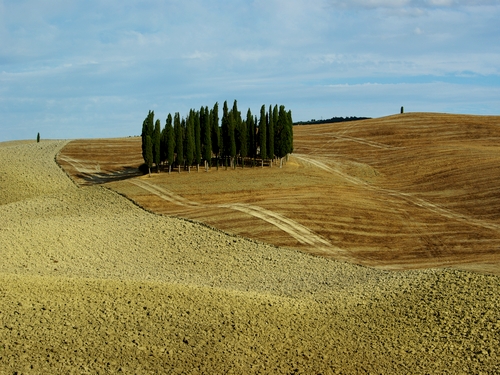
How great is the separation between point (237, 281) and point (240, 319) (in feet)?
31.4

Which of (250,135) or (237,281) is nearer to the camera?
(237,281)

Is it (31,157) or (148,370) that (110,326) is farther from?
(31,157)

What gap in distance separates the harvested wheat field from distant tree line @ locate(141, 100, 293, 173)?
2514mm

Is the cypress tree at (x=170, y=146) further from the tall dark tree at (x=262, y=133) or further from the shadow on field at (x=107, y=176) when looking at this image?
the tall dark tree at (x=262, y=133)

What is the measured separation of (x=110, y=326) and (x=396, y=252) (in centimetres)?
2265

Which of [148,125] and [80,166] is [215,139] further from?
[80,166]

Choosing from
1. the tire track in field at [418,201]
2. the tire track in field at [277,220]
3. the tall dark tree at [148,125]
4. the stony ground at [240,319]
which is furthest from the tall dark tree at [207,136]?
the stony ground at [240,319]

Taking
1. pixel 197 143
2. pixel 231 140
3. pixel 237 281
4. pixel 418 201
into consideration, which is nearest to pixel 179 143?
pixel 197 143

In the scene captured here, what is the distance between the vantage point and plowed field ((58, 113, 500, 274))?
128ft

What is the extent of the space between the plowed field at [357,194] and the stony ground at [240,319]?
601 cm

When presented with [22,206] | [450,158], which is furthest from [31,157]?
[450,158]

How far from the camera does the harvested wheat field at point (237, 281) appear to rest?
61.7 feet

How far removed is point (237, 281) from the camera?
1207 inches

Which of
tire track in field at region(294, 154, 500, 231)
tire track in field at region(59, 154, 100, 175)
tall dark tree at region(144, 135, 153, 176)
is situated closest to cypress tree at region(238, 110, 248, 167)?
tall dark tree at region(144, 135, 153, 176)
